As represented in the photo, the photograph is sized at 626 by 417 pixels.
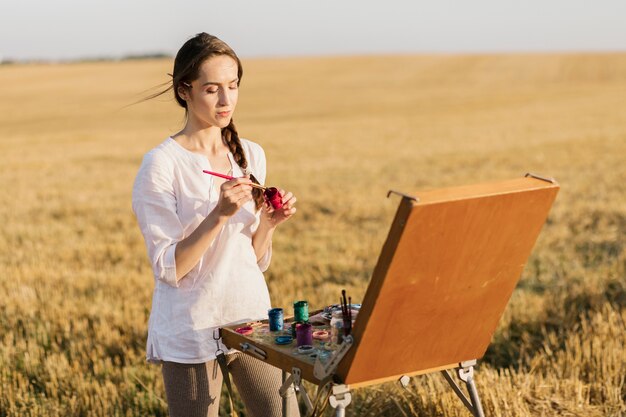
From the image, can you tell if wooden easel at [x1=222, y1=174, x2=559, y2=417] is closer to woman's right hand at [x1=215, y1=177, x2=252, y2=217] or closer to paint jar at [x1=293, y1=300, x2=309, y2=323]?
paint jar at [x1=293, y1=300, x2=309, y2=323]

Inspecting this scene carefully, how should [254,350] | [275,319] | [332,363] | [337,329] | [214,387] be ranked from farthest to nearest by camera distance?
1. [214,387]
2. [275,319]
3. [254,350]
4. [337,329]
5. [332,363]

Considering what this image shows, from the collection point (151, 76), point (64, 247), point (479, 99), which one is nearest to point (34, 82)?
point (151, 76)

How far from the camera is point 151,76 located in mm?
64875

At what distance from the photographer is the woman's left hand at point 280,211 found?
10.3 ft

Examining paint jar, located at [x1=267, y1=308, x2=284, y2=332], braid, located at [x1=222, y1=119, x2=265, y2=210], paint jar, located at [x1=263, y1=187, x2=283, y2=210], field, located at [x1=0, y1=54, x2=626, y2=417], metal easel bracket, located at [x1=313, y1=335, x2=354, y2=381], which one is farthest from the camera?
field, located at [x1=0, y1=54, x2=626, y2=417]

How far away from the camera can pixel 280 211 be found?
10.5 feet

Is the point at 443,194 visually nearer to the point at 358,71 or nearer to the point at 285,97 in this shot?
the point at 285,97

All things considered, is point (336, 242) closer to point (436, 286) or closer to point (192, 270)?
point (192, 270)

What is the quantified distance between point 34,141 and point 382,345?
28478mm

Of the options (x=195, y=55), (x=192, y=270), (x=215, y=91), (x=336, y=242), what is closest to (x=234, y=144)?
(x=215, y=91)

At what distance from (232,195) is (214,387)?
0.78 metres

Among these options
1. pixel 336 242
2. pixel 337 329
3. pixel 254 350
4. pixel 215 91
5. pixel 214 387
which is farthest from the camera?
pixel 336 242

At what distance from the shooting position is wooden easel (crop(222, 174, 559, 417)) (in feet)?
8.00

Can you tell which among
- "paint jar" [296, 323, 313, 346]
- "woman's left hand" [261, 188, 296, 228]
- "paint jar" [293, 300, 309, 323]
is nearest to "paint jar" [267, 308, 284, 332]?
"paint jar" [293, 300, 309, 323]
